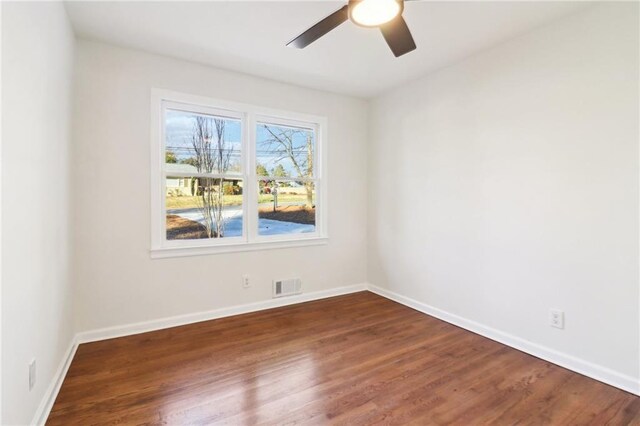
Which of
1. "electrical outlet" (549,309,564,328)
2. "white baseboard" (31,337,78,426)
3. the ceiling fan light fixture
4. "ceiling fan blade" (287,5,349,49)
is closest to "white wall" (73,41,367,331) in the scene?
"white baseboard" (31,337,78,426)

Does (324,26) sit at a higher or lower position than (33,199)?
higher

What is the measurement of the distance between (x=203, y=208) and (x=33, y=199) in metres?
1.74

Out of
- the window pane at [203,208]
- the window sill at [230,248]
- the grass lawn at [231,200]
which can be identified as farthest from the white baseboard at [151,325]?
the grass lawn at [231,200]

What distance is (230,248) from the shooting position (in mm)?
3447

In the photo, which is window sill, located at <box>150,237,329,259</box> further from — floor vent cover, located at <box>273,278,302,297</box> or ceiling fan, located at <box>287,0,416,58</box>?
ceiling fan, located at <box>287,0,416,58</box>

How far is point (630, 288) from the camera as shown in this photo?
211cm

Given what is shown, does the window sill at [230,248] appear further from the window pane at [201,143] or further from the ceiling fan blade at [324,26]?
the ceiling fan blade at [324,26]

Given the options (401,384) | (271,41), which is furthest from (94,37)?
(401,384)

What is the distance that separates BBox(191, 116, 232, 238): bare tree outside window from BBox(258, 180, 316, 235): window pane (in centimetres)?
46

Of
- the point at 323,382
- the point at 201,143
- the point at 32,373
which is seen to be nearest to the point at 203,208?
the point at 201,143

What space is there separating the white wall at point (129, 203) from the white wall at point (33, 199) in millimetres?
401

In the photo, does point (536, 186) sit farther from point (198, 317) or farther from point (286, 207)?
point (198, 317)

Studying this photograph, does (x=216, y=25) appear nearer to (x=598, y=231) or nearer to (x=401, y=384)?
(x=401, y=384)

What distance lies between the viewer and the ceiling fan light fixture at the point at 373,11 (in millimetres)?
1686
